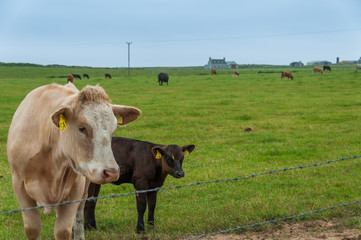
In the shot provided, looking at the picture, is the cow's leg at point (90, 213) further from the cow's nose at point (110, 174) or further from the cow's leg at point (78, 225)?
the cow's nose at point (110, 174)

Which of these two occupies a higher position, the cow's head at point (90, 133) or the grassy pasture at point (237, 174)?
the cow's head at point (90, 133)

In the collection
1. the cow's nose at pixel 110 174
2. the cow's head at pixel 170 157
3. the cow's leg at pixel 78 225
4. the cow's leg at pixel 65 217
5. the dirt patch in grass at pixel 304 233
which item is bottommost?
the dirt patch in grass at pixel 304 233

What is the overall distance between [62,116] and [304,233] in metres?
3.69

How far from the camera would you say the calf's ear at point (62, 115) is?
12.0 ft

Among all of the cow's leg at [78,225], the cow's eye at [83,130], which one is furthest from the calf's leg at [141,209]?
the cow's eye at [83,130]

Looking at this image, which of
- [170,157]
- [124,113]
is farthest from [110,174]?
[170,157]

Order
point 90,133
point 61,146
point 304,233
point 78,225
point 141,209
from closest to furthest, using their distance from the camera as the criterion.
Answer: point 90,133 < point 61,146 < point 78,225 < point 304,233 < point 141,209

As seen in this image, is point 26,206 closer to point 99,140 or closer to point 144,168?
point 99,140

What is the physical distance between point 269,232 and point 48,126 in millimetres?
3321

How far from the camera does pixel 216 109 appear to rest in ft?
62.5

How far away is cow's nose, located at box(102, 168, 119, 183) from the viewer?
3542mm

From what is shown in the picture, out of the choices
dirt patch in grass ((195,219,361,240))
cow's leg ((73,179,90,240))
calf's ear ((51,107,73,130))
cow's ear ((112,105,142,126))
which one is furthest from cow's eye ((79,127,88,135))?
dirt patch in grass ((195,219,361,240))

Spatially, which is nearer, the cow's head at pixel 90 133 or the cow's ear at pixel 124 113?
the cow's head at pixel 90 133

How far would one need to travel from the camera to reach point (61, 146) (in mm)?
4008
